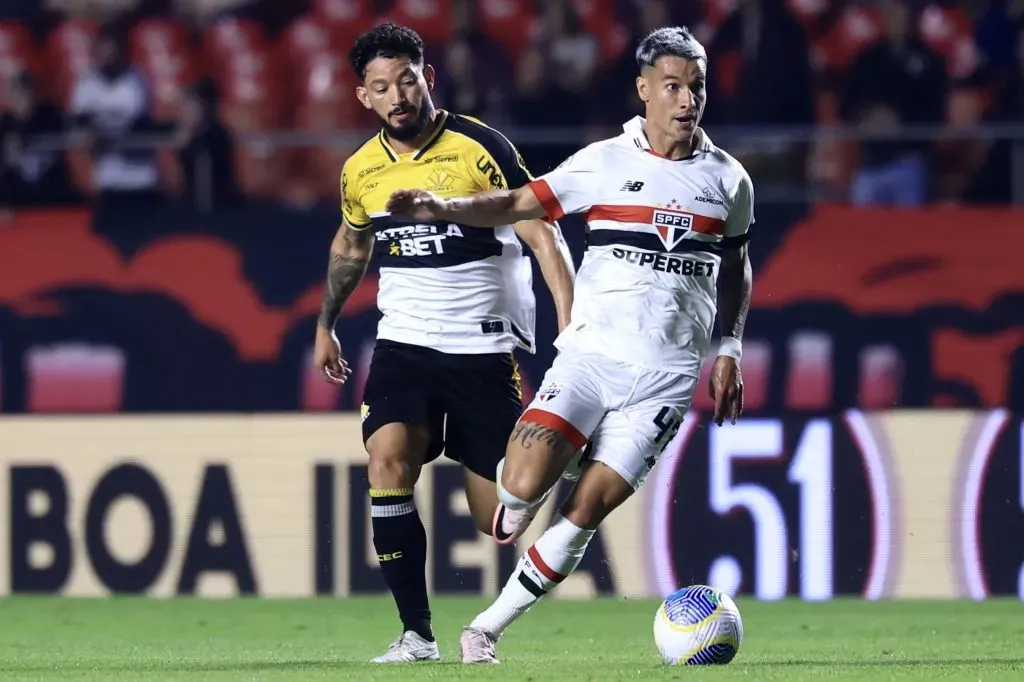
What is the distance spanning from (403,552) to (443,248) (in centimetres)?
112

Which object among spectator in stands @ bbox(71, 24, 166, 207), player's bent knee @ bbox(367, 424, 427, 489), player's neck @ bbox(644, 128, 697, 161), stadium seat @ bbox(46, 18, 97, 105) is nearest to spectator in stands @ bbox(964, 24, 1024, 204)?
spectator in stands @ bbox(71, 24, 166, 207)

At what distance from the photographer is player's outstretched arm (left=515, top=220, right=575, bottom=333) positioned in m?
6.93

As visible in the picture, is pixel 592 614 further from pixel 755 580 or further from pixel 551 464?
pixel 551 464

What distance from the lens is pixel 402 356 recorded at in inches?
277

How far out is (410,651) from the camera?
6707mm

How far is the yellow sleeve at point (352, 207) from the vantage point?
7.23m

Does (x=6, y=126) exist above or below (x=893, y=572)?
above

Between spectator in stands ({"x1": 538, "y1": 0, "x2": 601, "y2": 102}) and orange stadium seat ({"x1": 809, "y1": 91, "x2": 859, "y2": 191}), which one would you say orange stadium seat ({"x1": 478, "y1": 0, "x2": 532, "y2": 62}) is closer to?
spectator in stands ({"x1": 538, "y1": 0, "x2": 601, "y2": 102})

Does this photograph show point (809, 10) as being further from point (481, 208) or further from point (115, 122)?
point (481, 208)

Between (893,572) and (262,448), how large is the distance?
11.1 ft

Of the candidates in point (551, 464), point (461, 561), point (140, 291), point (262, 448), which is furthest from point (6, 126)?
point (551, 464)

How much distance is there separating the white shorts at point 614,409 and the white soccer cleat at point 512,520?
0.27 metres

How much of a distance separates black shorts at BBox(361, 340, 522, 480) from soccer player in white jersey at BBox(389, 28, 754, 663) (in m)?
0.59

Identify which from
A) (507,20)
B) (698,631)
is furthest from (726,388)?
(507,20)
